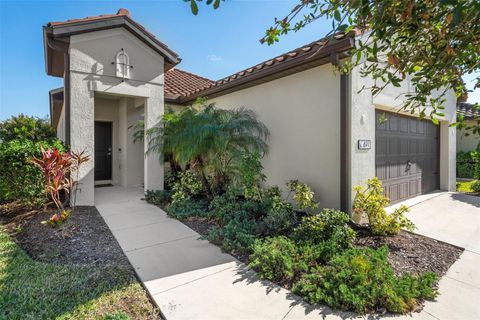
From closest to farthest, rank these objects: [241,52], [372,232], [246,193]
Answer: [372,232] < [246,193] < [241,52]

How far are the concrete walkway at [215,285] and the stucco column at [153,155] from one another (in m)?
3.16

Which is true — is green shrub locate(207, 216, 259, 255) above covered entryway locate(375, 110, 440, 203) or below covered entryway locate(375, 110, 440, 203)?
below

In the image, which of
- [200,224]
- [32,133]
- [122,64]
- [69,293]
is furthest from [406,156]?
[32,133]

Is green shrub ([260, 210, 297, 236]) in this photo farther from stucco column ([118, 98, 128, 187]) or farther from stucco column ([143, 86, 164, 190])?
stucco column ([118, 98, 128, 187])

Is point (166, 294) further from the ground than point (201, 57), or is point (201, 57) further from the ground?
point (201, 57)

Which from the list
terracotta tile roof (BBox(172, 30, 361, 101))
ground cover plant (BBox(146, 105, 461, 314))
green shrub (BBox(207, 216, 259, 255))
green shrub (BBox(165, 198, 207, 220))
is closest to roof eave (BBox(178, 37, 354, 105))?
terracotta tile roof (BBox(172, 30, 361, 101))

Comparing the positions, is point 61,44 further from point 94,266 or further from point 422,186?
point 422,186

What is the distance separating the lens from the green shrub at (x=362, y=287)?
9.59ft

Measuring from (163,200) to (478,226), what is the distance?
8.25 meters

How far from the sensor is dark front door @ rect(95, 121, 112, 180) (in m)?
10.6

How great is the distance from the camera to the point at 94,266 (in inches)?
151

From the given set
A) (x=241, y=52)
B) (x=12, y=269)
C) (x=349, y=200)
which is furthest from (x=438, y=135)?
(x=12, y=269)

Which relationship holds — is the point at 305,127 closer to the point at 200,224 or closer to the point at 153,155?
the point at 200,224

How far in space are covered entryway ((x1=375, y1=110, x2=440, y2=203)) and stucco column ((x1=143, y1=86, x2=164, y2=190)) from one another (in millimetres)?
6770
